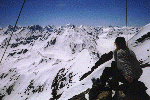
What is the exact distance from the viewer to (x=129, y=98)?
470 centimetres

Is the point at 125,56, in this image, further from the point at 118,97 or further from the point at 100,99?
the point at 100,99

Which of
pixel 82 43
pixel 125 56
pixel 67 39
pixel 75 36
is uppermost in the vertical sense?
pixel 75 36

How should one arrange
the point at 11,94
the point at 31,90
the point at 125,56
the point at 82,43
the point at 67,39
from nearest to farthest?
the point at 125,56, the point at 31,90, the point at 11,94, the point at 82,43, the point at 67,39

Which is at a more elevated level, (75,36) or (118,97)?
(75,36)

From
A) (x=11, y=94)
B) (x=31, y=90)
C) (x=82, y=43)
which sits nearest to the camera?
(x=31, y=90)

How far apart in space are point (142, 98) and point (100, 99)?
2382 mm

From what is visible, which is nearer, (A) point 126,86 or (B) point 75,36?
(A) point 126,86

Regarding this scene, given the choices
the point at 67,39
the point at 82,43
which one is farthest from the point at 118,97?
the point at 67,39

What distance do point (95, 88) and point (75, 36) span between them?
186 metres

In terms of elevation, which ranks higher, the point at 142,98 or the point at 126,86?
the point at 126,86

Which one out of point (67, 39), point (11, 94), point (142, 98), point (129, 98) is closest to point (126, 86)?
point (129, 98)

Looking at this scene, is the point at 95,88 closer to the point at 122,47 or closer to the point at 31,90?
the point at 122,47

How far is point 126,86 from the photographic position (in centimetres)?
498

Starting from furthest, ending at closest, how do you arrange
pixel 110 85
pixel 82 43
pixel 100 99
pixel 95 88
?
pixel 82 43
pixel 95 88
pixel 110 85
pixel 100 99
